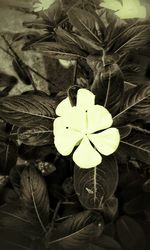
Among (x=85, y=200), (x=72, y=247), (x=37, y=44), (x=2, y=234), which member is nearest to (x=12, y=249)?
(x=2, y=234)

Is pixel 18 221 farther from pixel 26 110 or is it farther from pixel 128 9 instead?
pixel 128 9

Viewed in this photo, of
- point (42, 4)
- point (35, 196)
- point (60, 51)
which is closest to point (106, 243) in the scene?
point (35, 196)

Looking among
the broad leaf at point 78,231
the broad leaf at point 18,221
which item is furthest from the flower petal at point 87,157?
the broad leaf at point 18,221

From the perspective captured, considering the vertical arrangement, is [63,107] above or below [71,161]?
above

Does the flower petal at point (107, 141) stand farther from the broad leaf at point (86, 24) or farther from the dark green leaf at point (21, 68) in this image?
the dark green leaf at point (21, 68)

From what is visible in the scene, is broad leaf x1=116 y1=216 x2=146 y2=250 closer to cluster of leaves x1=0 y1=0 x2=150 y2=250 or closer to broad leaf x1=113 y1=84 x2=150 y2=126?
cluster of leaves x1=0 y1=0 x2=150 y2=250

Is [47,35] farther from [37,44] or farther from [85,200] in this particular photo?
[85,200]

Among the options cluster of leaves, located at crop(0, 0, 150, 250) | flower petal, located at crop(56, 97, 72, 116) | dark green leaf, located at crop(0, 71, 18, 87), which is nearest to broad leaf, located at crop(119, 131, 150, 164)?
cluster of leaves, located at crop(0, 0, 150, 250)
